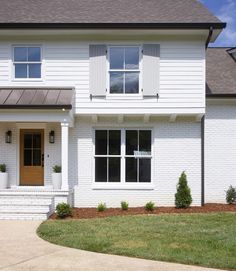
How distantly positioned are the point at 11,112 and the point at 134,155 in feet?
14.2

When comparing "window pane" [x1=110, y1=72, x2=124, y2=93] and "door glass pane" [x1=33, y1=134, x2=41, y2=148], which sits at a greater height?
"window pane" [x1=110, y1=72, x2=124, y2=93]

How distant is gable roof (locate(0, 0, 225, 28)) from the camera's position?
13.8m

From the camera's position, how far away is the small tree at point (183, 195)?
14.0 metres

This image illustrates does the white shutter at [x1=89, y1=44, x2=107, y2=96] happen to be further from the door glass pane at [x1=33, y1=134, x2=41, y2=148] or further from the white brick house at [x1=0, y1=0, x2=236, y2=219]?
the door glass pane at [x1=33, y1=134, x2=41, y2=148]

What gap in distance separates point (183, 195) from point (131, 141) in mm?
2535

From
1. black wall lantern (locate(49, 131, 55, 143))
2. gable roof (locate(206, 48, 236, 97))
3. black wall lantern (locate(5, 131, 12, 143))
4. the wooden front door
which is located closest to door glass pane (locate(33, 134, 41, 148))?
the wooden front door

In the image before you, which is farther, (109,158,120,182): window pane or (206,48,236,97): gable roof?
(206,48,236,97): gable roof

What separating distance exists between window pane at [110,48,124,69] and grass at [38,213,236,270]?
5.23 m

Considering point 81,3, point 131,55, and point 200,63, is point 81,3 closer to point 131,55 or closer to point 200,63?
point 131,55

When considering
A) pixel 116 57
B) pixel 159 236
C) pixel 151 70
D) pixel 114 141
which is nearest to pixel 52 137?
pixel 114 141

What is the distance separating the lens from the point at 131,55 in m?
14.3

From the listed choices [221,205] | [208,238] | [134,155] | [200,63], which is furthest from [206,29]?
[208,238]

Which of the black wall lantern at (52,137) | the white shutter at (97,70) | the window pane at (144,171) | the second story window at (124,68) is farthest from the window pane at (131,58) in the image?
the black wall lantern at (52,137)

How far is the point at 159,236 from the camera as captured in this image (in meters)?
9.15
